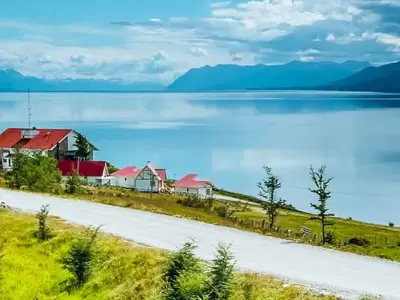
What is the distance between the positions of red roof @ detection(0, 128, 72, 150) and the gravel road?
5385 cm

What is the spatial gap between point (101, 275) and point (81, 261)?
66 cm

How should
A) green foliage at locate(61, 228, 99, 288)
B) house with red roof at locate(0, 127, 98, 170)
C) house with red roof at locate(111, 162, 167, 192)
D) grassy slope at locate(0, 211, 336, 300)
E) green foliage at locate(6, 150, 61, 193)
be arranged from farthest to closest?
1. house with red roof at locate(111, 162, 167, 192)
2. house with red roof at locate(0, 127, 98, 170)
3. green foliage at locate(6, 150, 61, 193)
4. green foliage at locate(61, 228, 99, 288)
5. grassy slope at locate(0, 211, 336, 300)

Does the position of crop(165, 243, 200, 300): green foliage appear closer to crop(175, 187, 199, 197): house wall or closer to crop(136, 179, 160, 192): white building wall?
crop(175, 187, 199, 197): house wall

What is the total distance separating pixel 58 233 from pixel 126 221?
2.94 meters

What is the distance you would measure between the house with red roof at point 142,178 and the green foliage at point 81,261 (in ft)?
203

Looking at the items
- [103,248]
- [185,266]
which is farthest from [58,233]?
[185,266]

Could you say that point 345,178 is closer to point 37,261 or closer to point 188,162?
point 188,162

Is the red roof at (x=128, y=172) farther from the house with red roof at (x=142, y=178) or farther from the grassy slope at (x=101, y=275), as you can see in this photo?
the grassy slope at (x=101, y=275)

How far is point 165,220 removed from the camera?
2338 centimetres

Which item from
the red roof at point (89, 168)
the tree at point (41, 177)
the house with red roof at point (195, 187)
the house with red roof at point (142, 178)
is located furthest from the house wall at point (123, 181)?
A: the tree at point (41, 177)

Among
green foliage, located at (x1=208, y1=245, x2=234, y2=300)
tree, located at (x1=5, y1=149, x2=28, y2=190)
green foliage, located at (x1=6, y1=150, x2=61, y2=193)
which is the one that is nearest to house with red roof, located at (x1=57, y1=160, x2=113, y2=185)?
tree, located at (x1=5, y1=149, x2=28, y2=190)

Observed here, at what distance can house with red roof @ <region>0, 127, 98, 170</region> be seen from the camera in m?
80.4

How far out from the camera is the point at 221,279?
42.6 ft

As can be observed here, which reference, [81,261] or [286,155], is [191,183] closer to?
[286,155]
